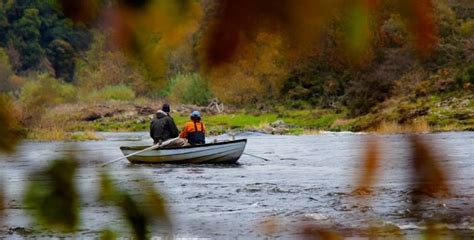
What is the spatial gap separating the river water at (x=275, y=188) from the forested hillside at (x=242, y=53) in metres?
0.07

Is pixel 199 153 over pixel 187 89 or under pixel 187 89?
under

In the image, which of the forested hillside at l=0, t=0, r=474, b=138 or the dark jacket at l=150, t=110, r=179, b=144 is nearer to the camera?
the forested hillside at l=0, t=0, r=474, b=138

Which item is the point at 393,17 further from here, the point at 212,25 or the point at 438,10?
the point at 212,25

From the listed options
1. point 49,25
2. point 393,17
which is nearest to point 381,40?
point 393,17

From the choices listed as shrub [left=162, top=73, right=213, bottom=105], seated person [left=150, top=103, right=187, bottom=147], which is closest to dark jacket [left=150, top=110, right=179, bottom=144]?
seated person [left=150, top=103, right=187, bottom=147]

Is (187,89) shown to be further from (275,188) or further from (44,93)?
(275,188)

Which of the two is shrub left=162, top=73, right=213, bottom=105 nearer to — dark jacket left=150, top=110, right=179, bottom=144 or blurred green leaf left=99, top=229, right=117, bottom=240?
blurred green leaf left=99, top=229, right=117, bottom=240

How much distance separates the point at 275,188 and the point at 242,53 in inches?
536

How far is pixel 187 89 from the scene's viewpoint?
95 cm

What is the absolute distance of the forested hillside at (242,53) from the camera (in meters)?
0.86

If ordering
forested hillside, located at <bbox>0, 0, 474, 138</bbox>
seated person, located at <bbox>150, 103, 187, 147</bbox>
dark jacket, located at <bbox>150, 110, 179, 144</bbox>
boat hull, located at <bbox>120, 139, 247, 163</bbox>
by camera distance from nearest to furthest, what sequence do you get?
forested hillside, located at <bbox>0, 0, 474, 138</bbox>
dark jacket, located at <bbox>150, 110, 179, 144</bbox>
seated person, located at <bbox>150, 103, 187, 147</bbox>
boat hull, located at <bbox>120, 139, 247, 163</bbox>

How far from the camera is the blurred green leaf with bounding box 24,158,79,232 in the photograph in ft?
3.33

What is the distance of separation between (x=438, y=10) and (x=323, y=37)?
4.4 inches

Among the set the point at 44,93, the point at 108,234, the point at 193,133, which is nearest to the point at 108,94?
the point at 44,93
